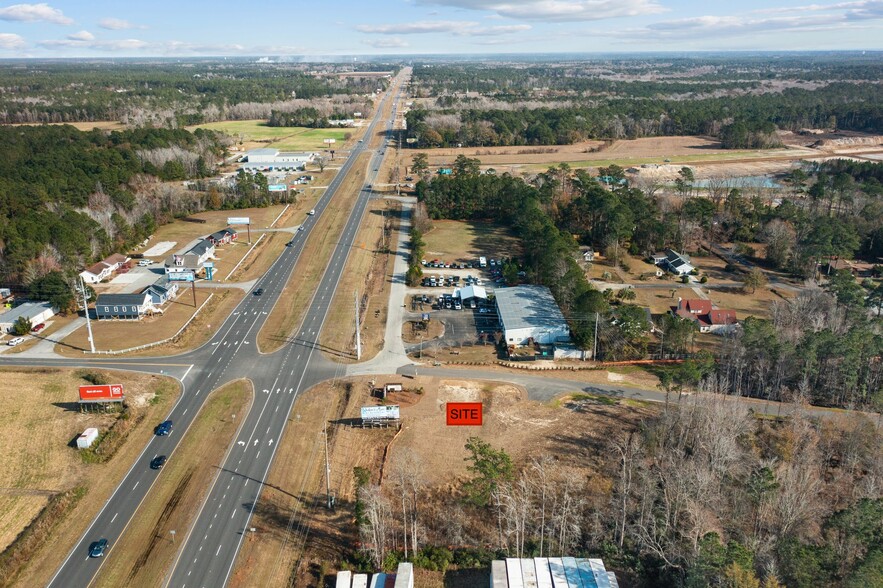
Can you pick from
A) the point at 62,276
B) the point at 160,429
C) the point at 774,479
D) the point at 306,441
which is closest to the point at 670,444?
the point at 774,479

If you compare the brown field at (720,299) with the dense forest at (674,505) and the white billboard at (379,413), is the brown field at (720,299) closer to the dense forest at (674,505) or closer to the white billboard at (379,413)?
the dense forest at (674,505)

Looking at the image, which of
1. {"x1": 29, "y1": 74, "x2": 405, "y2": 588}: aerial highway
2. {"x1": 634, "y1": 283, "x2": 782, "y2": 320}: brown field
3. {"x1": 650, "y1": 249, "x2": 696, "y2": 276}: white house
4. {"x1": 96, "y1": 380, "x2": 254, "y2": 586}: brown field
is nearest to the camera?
{"x1": 96, "y1": 380, "x2": 254, "y2": 586}: brown field

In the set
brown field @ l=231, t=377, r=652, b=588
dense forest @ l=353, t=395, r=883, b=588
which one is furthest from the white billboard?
dense forest @ l=353, t=395, r=883, b=588

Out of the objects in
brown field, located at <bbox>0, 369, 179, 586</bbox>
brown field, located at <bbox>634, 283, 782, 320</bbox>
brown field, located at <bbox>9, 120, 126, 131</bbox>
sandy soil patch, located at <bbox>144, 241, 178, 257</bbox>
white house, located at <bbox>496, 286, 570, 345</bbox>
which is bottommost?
brown field, located at <bbox>0, 369, 179, 586</bbox>

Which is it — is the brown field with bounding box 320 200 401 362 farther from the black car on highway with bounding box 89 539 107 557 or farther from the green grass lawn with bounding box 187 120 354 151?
the green grass lawn with bounding box 187 120 354 151

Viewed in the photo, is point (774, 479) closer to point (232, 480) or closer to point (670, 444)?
point (670, 444)

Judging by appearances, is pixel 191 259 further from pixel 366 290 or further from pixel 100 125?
pixel 100 125

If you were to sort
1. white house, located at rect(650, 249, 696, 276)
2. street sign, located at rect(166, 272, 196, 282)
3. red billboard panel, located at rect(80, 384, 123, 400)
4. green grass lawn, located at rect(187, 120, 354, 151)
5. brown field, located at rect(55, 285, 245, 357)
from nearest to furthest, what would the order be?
red billboard panel, located at rect(80, 384, 123, 400), brown field, located at rect(55, 285, 245, 357), street sign, located at rect(166, 272, 196, 282), white house, located at rect(650, 249, 696, 276), green grass lawn, located at rect(187, 120, 354, 151)
